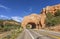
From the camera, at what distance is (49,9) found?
110 metres

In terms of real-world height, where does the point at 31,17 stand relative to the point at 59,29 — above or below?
above

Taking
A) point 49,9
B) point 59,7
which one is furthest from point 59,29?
point 49,9

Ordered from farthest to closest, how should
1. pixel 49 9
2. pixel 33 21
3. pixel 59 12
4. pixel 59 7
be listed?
pixel 33 21, pixel 49 9, pixel 59 7, pixel 59 12

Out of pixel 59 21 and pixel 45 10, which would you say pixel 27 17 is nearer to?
pixel 45 10

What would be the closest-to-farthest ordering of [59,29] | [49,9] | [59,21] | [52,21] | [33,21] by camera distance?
[59,29], [59,21], [52,21], [49,9], [33,21]

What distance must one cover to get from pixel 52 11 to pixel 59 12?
→ 58.2ft

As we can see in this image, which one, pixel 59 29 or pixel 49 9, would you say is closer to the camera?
pixel 59 29

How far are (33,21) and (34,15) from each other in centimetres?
686

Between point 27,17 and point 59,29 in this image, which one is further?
point 27,17

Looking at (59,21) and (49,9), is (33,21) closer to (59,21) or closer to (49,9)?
(49,9)

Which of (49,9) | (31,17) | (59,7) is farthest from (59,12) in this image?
(31,17)

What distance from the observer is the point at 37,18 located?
131 m

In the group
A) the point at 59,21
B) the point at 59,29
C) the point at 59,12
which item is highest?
the point at 59,12

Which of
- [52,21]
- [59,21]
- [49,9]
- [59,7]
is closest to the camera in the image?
[59,21]
